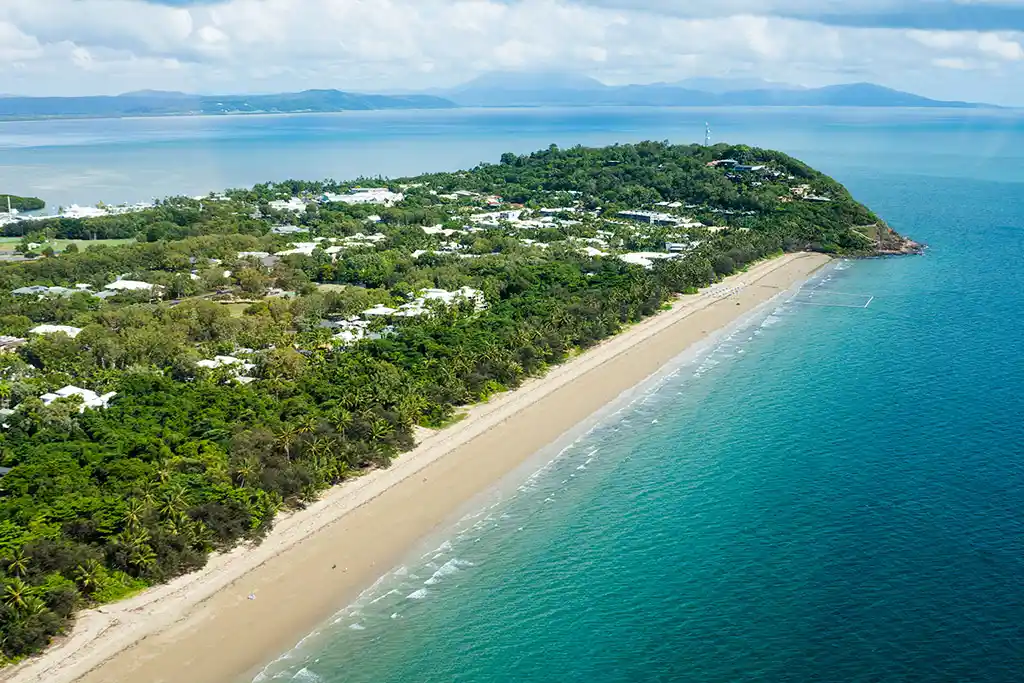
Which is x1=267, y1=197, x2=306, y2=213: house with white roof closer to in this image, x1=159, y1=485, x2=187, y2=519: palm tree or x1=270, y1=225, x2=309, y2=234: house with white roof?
x1=270, y1=225, x2=309, y2=234: house with white roof

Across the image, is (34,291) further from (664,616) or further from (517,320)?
(664,616)

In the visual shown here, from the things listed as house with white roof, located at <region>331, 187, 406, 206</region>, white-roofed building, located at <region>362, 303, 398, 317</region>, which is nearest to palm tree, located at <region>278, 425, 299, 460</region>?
white-roofed building, located at <region>362, 303, 398, 317</region>

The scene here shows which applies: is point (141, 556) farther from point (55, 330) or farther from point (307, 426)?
point (55, 330)

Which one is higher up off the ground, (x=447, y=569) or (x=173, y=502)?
(x=173, y=502)

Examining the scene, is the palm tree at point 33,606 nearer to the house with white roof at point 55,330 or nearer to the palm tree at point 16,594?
the palm tree at point 16,594

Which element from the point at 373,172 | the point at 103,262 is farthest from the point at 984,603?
the point at 373,172

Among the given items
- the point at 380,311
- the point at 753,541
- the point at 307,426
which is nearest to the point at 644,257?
the point at 380,311
